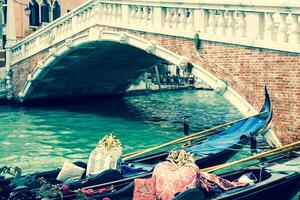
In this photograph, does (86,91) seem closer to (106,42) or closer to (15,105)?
(15,105)

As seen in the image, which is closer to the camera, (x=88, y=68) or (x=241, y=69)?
(x=241, y=69)

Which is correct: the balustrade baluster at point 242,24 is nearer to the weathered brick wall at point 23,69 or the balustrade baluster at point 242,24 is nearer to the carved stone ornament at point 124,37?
the carved stone ornament at point 124,37

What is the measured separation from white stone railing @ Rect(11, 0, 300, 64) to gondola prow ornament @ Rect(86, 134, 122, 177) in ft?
6.99

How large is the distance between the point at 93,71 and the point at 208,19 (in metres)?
5.73

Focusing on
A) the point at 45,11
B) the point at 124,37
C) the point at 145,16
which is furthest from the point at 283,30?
the point at 45,11

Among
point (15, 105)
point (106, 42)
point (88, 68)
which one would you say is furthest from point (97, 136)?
point (15, 105)

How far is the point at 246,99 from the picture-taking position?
649cm

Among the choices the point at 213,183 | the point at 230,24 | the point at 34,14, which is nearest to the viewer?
the point at 213,183

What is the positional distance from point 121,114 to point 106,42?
79.2 inches

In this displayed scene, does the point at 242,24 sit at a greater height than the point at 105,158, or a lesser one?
greater

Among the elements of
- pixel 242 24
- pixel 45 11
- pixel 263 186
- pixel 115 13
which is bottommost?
pixel 263 186

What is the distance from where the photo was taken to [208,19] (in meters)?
7.08

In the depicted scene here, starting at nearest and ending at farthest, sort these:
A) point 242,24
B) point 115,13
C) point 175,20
Answer: point 242,24 < point 175,20 < point 115,13

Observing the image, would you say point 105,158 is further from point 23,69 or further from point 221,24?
point 23,69
